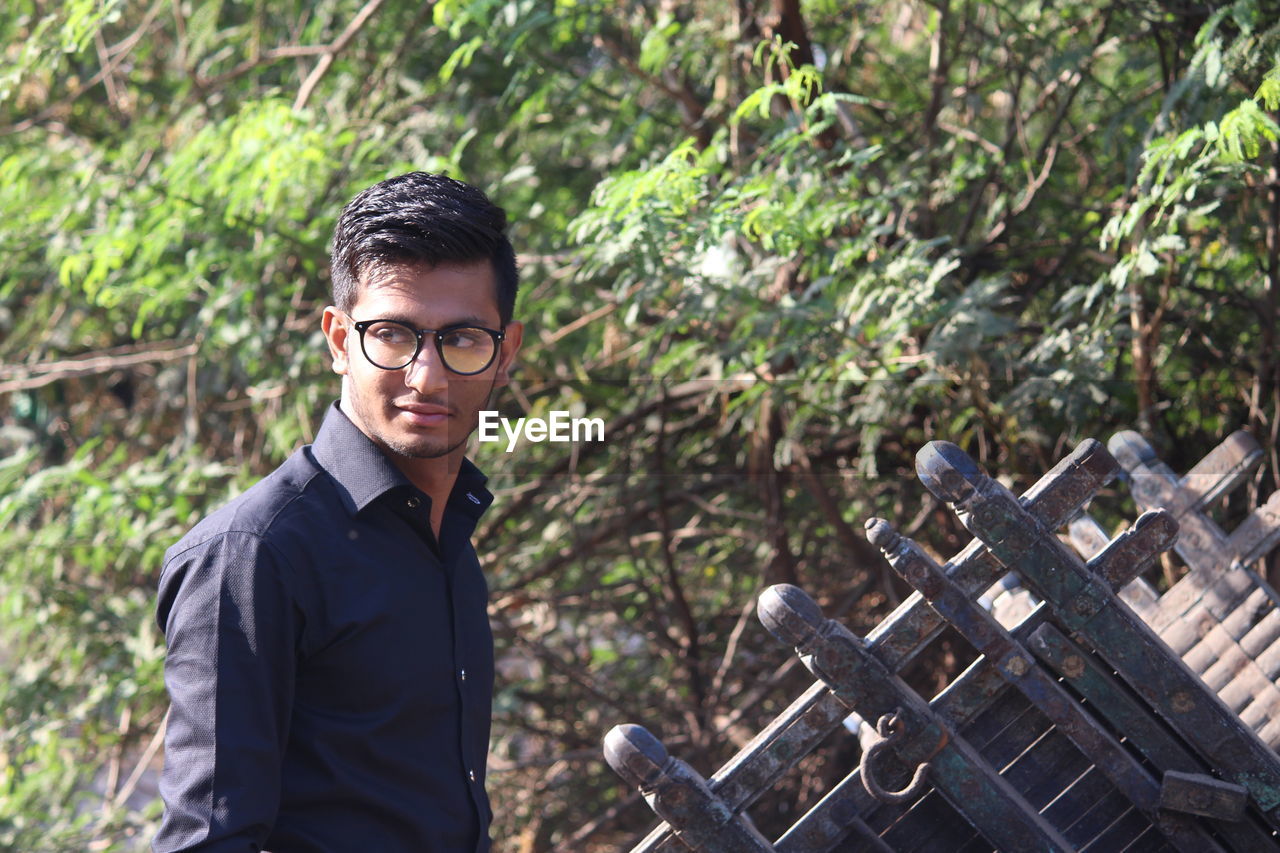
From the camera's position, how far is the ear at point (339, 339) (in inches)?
63.9

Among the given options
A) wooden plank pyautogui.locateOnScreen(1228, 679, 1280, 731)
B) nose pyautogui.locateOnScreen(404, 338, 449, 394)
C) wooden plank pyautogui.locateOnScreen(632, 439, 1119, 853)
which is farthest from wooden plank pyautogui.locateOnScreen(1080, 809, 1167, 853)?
nose pyautogui.locateOnScreen(404, 338, 449, 394)

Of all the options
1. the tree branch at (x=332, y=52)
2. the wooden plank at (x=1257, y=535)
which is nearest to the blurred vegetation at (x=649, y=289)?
the tree branch at (x=332, y=52)

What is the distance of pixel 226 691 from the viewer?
131cm

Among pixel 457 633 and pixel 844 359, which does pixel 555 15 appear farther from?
pixel 457 633

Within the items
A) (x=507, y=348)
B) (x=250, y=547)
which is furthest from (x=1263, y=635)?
(x=250, y=547)

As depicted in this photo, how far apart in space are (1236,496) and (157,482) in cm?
307

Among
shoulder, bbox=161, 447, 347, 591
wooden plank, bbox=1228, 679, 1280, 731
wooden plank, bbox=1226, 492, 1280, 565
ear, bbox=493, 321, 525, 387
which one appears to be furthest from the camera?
wooden plank, bbox=1226, 492, 1280, 565

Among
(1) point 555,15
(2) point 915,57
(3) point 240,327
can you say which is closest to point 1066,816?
(1) point 555,15

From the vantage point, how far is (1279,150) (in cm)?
290

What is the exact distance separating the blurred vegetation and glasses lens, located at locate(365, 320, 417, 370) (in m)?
1.25

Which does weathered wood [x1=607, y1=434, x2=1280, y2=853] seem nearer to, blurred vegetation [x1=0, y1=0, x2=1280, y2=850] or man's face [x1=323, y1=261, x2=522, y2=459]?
man's face [x1=323, y1=261, x2=522, y2=459]

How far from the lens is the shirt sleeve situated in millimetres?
1285

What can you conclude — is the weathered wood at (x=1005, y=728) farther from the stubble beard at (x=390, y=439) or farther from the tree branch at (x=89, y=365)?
the tree branch at (x=89, y=365)

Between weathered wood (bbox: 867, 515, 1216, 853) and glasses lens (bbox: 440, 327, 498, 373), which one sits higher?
glasses lens (bbox: 440, 327, 498, 373)
